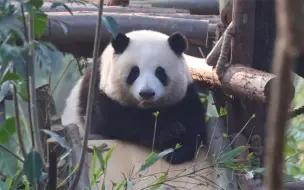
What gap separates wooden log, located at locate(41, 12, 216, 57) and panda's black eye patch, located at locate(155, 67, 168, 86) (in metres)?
0.57

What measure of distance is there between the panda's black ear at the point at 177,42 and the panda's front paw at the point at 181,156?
62 cm

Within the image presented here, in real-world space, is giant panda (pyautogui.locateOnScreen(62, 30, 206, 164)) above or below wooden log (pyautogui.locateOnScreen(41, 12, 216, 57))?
below

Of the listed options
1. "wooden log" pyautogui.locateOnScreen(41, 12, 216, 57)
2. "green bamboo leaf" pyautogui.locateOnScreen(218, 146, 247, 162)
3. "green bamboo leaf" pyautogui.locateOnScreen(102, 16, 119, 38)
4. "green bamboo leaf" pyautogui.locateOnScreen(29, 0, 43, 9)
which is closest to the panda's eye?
"wooden log" pyautogui.locateOnScreen(41, 12, 216, 57)

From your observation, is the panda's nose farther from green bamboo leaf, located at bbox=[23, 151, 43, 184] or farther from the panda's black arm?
green bamboo leaf, located at bbox=[23, 151, 43, 184]

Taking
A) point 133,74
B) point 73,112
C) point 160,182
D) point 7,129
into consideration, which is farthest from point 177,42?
point 7,129

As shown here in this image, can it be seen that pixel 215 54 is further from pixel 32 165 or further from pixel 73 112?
pixel 32 165

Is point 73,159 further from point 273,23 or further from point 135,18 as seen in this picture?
point 135,18

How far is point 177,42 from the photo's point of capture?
127 inches

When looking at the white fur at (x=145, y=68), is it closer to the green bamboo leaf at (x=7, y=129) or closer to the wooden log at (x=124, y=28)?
the wooden log at (x=124, y=28)

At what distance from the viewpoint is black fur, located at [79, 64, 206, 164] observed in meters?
3.02

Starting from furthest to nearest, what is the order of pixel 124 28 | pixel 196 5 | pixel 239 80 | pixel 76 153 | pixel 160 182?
pixel 196 5 < pixel 124 28 < pixel 239 80 < pixel 76 153 < pixel 160 182

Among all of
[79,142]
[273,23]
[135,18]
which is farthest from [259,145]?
[135,18]

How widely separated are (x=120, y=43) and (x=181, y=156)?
0.78m

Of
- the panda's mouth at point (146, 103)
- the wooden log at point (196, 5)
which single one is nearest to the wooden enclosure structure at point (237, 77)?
the panda's mouth at point (146, 103)
